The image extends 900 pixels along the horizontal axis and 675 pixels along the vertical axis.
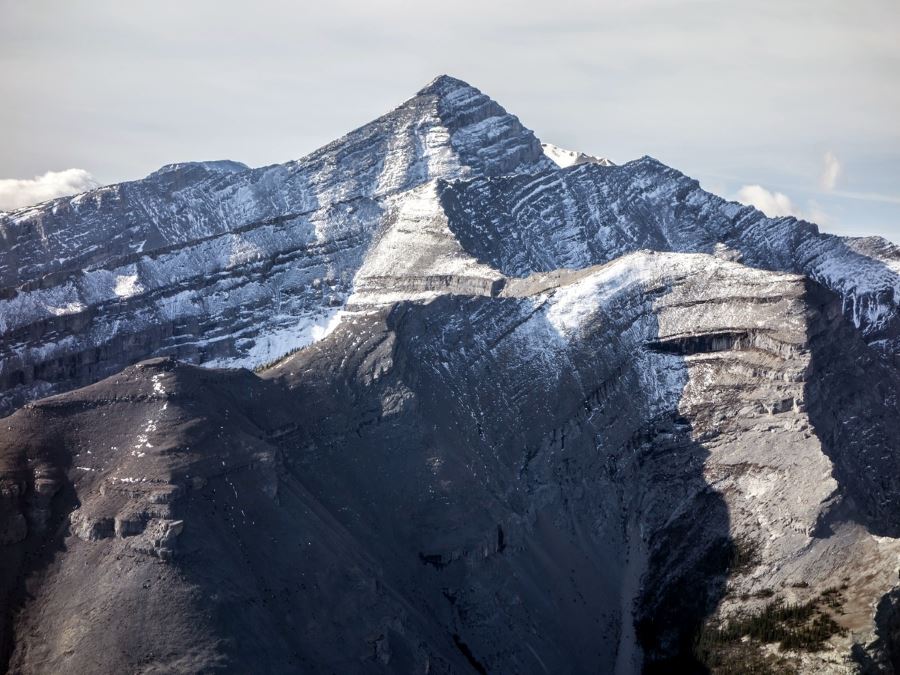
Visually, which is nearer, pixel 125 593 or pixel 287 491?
pixel 125 593

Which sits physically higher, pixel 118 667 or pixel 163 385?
pixel 163 385

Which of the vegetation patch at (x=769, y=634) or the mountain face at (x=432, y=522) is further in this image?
the vegetation patch at (x=769, y=634)

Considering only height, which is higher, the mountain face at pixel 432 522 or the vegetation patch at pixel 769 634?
the mountain face at pixel 432 522

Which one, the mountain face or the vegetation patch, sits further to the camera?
the vegetation patch

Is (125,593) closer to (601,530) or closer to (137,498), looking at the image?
(137,498)

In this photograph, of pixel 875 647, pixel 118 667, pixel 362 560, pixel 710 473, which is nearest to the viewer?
pixel 118 667

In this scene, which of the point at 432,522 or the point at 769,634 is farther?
the point at 432,522

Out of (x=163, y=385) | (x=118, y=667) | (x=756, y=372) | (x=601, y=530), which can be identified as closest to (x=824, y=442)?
(x=756, y=372)

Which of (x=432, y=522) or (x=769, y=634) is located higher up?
(x=432, y=522)

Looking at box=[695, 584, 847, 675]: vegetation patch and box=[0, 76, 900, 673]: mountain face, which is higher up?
box=[0, 76, 900, 673]: mountain face

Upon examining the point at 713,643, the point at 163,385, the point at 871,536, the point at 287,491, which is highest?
the point at 163,385

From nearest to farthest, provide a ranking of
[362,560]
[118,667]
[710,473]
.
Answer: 1. [118,667]
2. [362,560]
3. [710,473]
